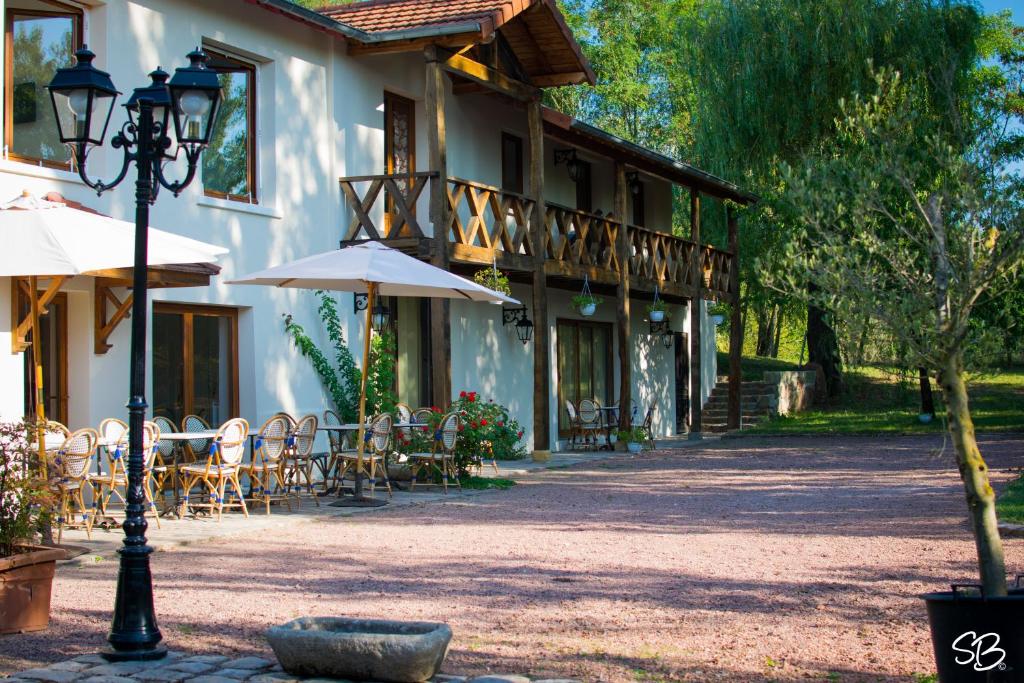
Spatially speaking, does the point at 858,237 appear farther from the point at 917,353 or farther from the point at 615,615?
the point at 615,615

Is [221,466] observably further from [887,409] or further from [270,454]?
[887,409]

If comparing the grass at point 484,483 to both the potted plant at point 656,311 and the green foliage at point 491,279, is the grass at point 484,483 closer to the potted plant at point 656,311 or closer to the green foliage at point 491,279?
the green foliage at point 491,279

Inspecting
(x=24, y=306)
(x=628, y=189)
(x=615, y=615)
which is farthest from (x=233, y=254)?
(x=628, y=189)

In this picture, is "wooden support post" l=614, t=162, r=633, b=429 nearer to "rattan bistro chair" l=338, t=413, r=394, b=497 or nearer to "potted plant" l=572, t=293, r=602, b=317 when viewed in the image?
"potted plant" l=572, t=293, r=602, b=317

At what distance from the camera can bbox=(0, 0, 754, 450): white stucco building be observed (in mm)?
10914

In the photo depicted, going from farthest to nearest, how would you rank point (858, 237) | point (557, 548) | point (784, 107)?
point (784, 107) → point (557, 548) → point (858, 237)

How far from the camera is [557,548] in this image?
862cm

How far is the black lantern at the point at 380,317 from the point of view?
14.9m

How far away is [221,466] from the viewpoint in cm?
992

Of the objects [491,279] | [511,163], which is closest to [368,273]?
[491,279]

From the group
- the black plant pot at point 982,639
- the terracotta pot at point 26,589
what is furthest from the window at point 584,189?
the black plant pot at point 982,639

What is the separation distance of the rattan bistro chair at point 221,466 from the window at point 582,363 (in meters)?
10.1

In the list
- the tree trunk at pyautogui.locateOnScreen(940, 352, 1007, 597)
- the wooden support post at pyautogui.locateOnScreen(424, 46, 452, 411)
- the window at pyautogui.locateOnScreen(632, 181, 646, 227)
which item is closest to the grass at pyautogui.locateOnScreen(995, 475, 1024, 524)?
the tree trunk at pyautogui.locateOnScreen(940, 352, 1007, 597)

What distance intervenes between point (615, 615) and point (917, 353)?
2276mm
